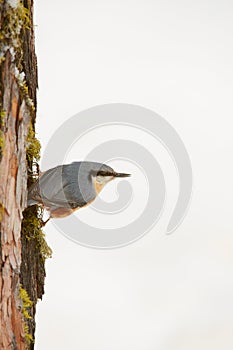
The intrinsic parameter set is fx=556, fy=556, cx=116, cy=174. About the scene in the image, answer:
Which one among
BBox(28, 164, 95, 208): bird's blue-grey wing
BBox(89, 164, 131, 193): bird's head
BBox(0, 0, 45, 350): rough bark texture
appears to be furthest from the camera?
BBox(89, 164, 131, 193): bird's head

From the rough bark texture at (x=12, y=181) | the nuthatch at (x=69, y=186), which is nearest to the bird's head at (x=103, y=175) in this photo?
the nuthatch at (x=69, y=186)

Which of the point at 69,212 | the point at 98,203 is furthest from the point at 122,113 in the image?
the point at 69,212

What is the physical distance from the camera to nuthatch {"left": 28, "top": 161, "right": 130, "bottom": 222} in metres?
2.45

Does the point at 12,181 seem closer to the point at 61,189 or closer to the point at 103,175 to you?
the point at 61,189

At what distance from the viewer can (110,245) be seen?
279cm

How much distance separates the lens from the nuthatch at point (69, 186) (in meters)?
2.45

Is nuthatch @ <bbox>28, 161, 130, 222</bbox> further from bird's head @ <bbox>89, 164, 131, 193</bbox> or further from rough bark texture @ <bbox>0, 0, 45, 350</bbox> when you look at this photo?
rough bark texture @ <bbox>0, 0, 45, 350</bbox>

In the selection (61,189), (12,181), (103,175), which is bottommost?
(12,181)

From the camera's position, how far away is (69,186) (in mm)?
2592

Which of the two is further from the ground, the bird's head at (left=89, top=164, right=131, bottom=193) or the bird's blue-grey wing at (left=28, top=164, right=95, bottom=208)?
the bird's head at (left=89, top=164, right=131, bottom=193)

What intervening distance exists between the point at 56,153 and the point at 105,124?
1.17ft

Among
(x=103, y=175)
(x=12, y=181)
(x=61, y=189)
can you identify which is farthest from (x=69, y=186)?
(x=12, y=181)

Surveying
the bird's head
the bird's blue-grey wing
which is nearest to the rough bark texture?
the bird's blue-grey wing

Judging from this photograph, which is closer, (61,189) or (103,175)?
(61,189)
